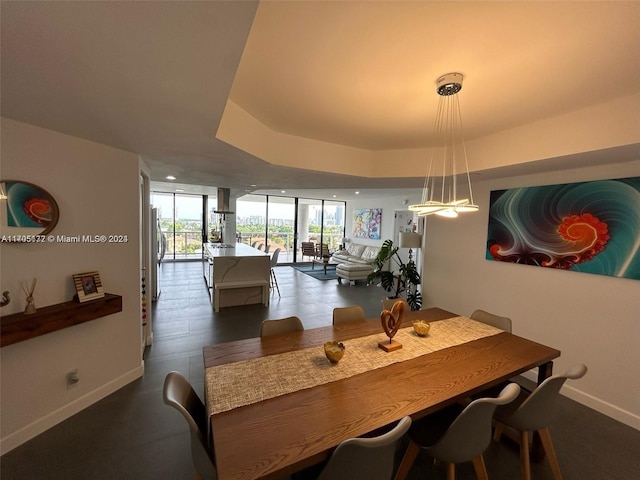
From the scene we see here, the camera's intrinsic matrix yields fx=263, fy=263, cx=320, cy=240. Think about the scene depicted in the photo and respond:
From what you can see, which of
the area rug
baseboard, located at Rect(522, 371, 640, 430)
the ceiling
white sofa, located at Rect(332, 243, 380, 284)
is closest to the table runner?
baseboard, located at Rect(522, 371, 640, 430)

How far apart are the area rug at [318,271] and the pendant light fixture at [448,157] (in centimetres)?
454

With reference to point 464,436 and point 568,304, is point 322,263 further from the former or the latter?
point 464,436

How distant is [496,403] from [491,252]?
96.3 inches

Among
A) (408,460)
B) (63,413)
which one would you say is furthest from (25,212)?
(408,460)

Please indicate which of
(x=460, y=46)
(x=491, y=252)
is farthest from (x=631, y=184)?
(x=460, y=46)

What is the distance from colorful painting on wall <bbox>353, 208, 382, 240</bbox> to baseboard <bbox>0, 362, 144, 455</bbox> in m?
7.45

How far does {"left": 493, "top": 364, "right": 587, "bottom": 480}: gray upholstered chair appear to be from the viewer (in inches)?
56.8

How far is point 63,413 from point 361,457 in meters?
2.47

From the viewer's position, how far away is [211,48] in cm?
98

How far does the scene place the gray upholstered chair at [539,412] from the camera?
144 cm

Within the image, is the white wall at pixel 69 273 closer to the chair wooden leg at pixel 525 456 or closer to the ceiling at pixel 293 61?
the ceiling at pixel 293 61

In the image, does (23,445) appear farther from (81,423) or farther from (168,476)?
(168,476)

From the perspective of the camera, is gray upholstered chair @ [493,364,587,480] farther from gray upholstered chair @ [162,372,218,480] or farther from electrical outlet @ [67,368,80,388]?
electrical outlet @ [67,368,80,388]

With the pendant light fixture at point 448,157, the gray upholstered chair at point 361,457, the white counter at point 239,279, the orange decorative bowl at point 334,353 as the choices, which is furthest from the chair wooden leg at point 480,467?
the white counter at point 239,279
